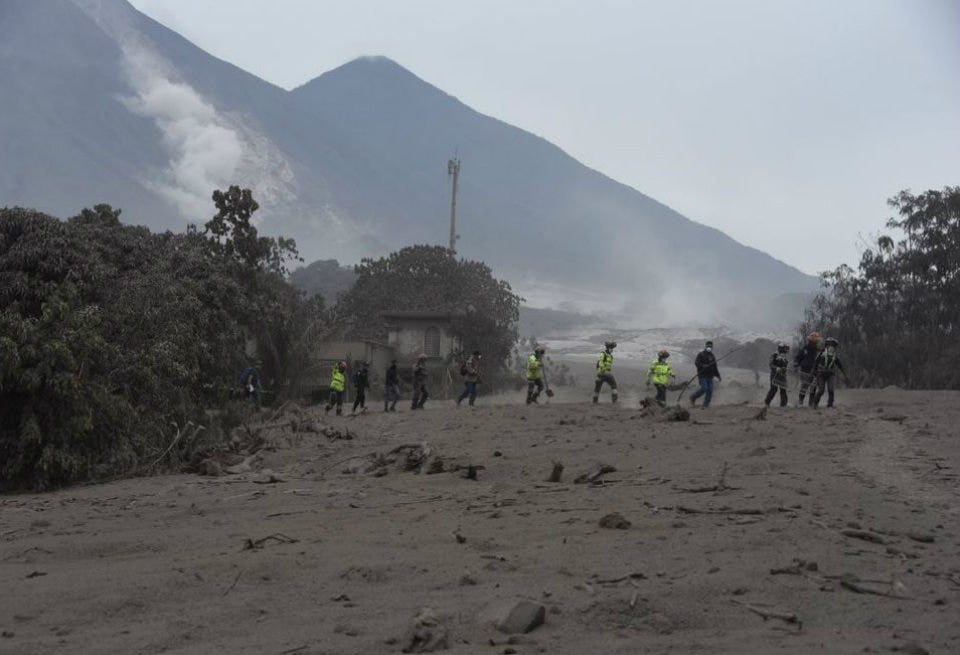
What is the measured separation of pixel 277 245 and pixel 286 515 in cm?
4111

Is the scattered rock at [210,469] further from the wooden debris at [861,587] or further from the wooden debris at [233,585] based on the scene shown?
the wooden debris at [861,587]

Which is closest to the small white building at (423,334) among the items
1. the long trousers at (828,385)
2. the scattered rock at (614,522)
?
the long trousers at (828,385)

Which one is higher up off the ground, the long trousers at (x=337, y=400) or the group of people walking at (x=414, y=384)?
the group of people walking at (x=414, y=384)

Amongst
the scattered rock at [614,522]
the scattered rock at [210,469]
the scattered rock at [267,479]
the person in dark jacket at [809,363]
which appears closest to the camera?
the scattered rock at [614,522]

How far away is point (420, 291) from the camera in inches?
2371

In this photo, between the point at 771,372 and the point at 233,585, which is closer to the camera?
the point at 233,585

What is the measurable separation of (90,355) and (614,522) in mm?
10107

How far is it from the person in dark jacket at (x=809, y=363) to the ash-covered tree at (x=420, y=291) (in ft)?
118

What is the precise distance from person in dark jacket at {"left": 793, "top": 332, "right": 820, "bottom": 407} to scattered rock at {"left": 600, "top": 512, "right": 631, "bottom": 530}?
1338 centimetres

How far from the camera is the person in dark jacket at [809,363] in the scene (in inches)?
819

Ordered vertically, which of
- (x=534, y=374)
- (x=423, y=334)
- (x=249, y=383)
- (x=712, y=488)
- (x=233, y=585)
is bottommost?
(x=233, y=585)

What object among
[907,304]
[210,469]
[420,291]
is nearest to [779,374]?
[210,469]

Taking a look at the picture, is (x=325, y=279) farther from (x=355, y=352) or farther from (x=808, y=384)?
(x=808, y=384)

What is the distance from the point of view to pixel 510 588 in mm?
6469
